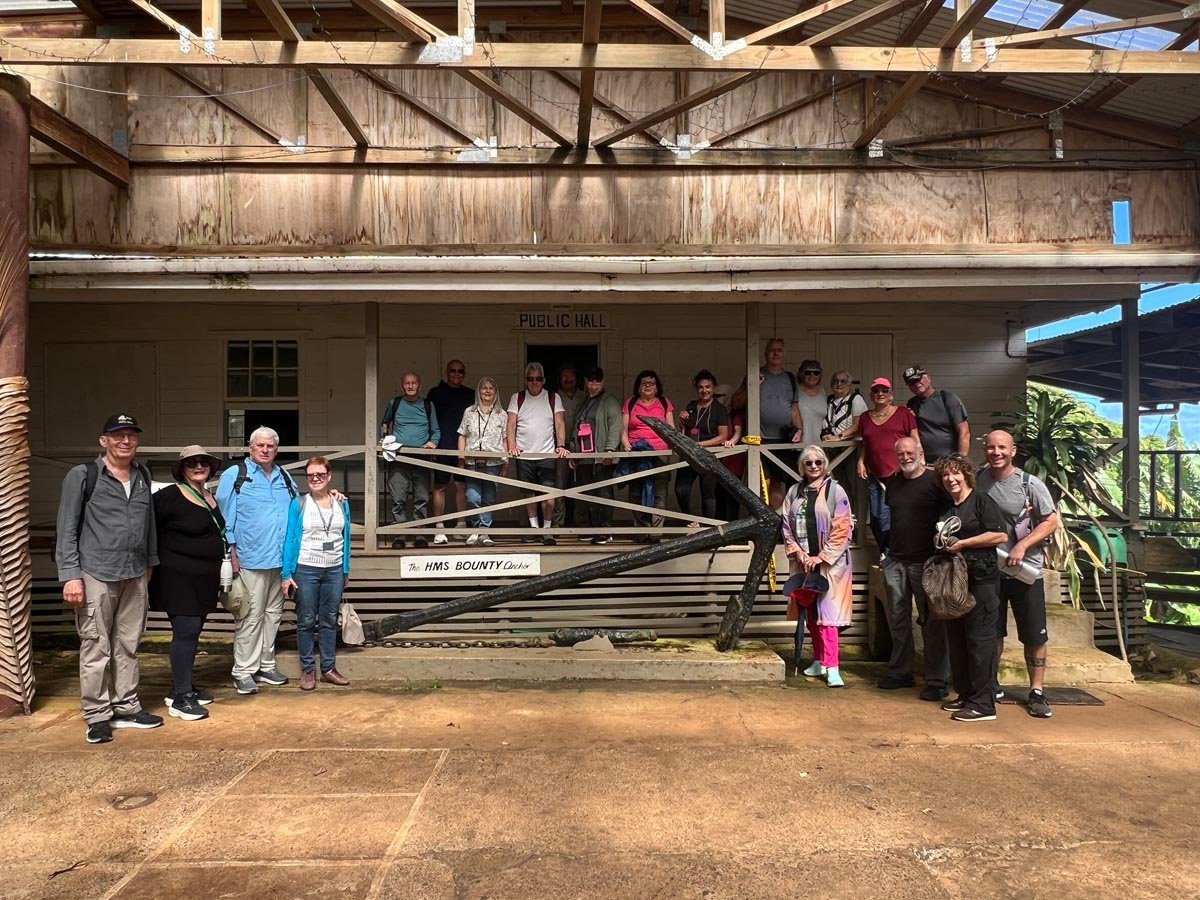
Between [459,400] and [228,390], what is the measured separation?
3.05m

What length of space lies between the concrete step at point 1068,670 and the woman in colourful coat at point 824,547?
127cm

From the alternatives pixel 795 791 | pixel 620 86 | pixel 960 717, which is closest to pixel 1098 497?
pixel 960 717

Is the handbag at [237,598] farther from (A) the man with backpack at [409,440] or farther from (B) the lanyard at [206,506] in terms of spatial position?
(A) the man with backpack at [409,440]

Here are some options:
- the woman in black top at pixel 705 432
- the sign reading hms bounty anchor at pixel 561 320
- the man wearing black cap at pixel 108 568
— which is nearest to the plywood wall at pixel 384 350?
the sign reading hms bounty anchor at pixel 561 320

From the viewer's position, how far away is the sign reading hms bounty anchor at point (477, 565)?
6.43m

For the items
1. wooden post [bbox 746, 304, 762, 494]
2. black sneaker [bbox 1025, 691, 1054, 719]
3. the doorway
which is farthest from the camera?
the doorway

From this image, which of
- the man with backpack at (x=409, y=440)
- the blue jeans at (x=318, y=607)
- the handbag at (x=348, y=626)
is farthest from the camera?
the man with backpack at (x=409, y=440)

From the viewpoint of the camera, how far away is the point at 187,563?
182 inches

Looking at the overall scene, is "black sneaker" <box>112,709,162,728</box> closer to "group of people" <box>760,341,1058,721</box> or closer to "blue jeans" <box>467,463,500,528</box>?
"blue jeans" <box>467,463,500,528</box>

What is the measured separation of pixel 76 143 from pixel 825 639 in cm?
695

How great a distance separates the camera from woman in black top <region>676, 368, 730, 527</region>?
6.63 m

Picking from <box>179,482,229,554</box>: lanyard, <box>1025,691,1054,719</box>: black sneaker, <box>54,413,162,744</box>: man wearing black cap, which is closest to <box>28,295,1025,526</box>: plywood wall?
<box>179,482,229,554</box>: lanyard

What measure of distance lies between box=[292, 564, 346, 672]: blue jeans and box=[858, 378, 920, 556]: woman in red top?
4.13 metres

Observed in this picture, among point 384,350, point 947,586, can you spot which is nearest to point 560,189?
point 384,350
